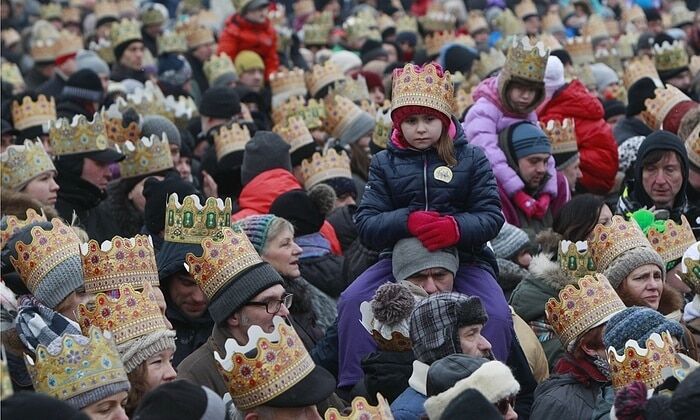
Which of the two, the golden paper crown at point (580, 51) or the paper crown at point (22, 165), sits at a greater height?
the paper crown at point (22, 165)

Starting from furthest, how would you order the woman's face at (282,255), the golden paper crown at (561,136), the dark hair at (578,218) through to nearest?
the golden paper crown at (561,136) < the dark hair at (578,218) < the woman's face at (282,255)

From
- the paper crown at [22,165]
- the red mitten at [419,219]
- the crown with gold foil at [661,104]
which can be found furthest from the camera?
the crown with gold foil at [661,104]

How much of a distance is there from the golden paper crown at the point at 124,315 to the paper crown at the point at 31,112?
233 inches

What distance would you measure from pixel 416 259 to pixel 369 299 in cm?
32

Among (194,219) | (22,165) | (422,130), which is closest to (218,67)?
(22,165)

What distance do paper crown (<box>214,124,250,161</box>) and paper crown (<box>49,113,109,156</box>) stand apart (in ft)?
3.91

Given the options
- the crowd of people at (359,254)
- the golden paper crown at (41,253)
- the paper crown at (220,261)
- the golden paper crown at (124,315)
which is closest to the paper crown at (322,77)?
the crowd of people at (359,254)

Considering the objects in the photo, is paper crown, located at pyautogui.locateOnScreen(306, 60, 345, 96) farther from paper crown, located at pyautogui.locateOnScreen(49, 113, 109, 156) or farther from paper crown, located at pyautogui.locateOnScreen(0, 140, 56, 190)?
paper crown, located at pyautogui.locateOnScreen(0, 140, 56, 190)

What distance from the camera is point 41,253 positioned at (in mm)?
7809

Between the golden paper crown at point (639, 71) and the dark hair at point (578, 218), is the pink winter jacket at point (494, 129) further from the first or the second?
the golden paper crown at point (639, 71)

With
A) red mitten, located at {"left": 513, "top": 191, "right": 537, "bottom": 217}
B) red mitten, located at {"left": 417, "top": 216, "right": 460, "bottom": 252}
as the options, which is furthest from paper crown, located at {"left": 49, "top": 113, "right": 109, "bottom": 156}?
red mitten, located at {"left": 417, "top": 216, "right": 460, "bottom": 252}

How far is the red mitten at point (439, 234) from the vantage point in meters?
7.84

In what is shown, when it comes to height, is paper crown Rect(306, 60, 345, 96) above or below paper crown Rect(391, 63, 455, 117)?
below

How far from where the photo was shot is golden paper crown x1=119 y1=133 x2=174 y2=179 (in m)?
10.5
